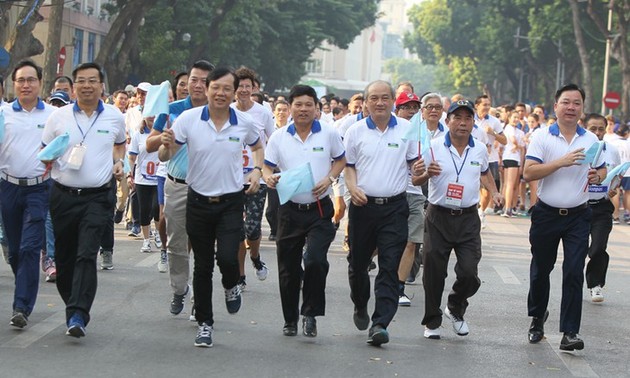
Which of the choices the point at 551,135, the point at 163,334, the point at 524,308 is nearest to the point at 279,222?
the point at 163,334

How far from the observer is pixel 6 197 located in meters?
9.65

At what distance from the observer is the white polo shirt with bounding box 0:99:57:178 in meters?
9.66

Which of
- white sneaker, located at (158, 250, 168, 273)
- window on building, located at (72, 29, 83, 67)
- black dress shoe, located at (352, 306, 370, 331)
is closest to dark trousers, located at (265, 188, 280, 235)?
white sneaker, located at (158, 250, 168, 273)

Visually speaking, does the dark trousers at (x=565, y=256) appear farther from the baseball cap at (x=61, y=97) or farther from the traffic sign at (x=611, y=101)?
the traffic sign at (x=611, y=101)

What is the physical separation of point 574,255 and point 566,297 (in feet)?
0.98

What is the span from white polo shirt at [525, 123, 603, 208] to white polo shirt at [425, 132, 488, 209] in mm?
474

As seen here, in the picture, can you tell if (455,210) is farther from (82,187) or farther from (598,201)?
(598,201)

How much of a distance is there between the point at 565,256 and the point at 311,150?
1.95 metres

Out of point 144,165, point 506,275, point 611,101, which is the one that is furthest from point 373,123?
point 611,101

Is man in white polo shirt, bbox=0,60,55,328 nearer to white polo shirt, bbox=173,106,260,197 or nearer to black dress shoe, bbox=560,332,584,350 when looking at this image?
white polo shirt, bbox=173,106,260,197

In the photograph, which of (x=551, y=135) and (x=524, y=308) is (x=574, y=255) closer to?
(x=551, y=135)

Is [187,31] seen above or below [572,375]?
above

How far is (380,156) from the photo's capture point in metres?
9.24

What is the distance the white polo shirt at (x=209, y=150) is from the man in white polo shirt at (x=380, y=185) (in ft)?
3.07
